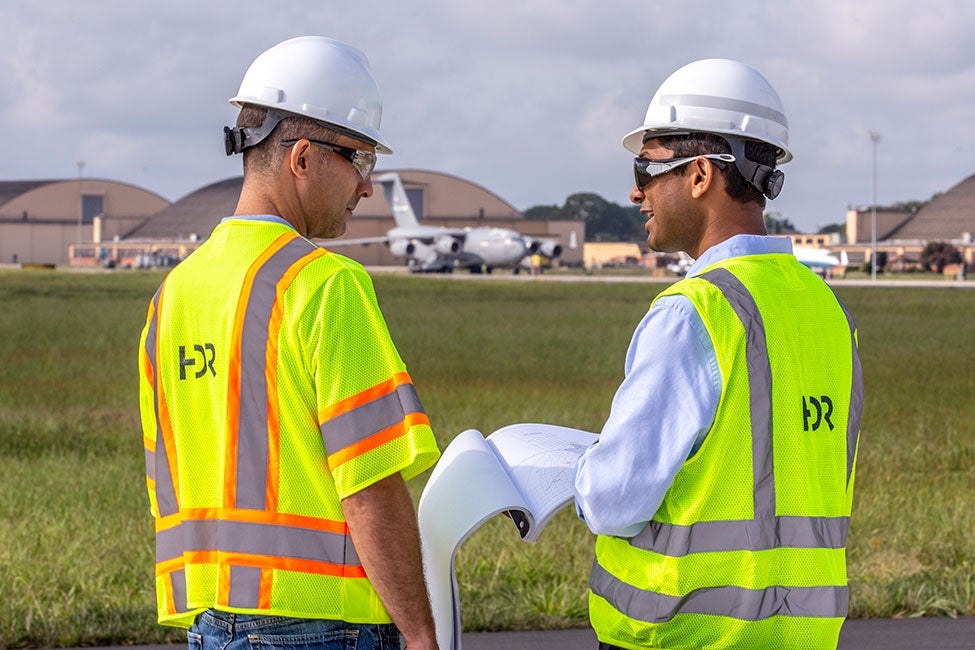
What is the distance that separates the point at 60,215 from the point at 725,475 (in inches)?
5918

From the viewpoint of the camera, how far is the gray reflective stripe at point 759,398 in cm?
252

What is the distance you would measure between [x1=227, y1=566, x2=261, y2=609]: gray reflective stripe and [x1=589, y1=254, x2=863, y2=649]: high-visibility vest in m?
0.71

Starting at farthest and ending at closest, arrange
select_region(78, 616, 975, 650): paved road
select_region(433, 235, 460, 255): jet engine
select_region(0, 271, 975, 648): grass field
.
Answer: select_region(433, 235, 460, 255): jet engine < select_region(0, 271, 975, 648): grass field < select_region(78, 616, 975, 650): paved road

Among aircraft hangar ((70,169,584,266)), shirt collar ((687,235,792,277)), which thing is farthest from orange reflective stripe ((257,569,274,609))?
aircraft hangar ((70,169,584,266))

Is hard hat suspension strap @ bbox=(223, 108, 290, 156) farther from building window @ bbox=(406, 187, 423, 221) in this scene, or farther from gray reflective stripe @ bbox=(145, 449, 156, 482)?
building window @ bbox=(406, 187, 423, 221)

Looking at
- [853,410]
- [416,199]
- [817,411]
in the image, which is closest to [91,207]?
[416,199]

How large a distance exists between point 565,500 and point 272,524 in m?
0.60

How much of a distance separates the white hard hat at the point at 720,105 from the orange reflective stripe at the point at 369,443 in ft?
3.05

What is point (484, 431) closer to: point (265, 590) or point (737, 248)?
point (737, 248)

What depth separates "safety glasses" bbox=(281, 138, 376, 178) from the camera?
2.62 meters

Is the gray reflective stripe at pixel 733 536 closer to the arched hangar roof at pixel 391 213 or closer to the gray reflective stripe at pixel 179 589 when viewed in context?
the gray reflective stripe at pixel 179 589

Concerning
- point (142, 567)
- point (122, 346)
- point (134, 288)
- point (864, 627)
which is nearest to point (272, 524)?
point (864, 627)

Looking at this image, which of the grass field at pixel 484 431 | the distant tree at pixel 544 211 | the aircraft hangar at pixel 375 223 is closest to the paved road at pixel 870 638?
the grass field at pixel 484 431

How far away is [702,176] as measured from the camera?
9.17 feet
